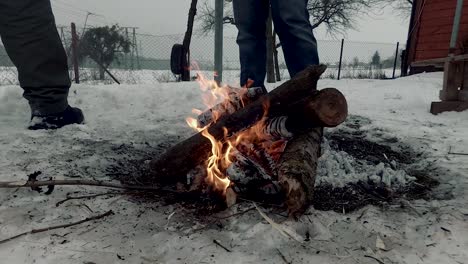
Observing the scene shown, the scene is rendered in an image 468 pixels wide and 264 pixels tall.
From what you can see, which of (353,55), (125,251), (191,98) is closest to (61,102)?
(191,98)

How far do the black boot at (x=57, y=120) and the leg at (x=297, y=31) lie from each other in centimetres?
194

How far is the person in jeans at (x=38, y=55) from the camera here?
253cm

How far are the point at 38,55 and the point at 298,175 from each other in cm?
240

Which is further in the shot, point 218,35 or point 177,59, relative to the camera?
point 218,35

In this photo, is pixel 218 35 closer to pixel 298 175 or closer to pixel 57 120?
pixel 57 120

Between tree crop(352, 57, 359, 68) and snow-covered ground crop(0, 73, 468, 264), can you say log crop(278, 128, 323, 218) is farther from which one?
tree crop(352, 57, 359, 68)

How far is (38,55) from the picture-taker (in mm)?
2602

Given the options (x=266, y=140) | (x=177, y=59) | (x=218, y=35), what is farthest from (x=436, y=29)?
(x=266, y=140)

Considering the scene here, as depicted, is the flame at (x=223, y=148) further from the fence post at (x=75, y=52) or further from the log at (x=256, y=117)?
the fence post at (x=75, y=52)

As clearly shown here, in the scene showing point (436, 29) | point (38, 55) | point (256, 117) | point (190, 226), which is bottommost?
point (190, 226)

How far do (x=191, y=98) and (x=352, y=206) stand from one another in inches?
113

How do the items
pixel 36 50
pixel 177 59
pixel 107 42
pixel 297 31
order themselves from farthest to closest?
pixel 107 42 < pixel 177 59 < pixel 36 50 < pixel 297 31

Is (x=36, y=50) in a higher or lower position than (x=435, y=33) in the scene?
lower

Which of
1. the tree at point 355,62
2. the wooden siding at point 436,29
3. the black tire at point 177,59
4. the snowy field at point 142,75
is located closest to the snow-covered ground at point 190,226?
the black tire at point 177,59
